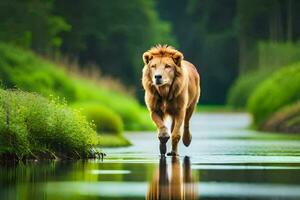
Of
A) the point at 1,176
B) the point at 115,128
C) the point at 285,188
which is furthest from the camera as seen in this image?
the point at 115,128

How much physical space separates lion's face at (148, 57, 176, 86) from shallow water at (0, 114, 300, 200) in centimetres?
117

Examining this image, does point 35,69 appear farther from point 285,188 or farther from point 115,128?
point 285,188

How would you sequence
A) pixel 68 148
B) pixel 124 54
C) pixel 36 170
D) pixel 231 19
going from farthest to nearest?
1. pixel 231 19
2. pixel 124 54
3. pixel 68 148
4. pixel 36 170

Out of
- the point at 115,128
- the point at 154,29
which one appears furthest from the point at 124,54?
the point at 115,128

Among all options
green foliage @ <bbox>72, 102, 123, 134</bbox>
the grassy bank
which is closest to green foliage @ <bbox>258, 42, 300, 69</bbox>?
the grassy bank

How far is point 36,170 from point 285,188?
A: 4.40 metres

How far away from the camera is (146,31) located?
81312 millimetres

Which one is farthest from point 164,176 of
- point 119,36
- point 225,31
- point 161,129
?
point 225,31

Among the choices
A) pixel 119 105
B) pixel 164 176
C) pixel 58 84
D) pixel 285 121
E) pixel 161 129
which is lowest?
pixel 164 176

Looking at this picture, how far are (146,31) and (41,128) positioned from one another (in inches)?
2385

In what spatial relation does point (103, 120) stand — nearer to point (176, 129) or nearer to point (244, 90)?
point (176, 129)

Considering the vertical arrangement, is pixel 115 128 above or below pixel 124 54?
below

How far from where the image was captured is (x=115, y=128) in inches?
1142

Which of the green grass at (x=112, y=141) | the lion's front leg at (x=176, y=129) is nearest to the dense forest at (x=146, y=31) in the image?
the green grass at (x=112, y=141)
